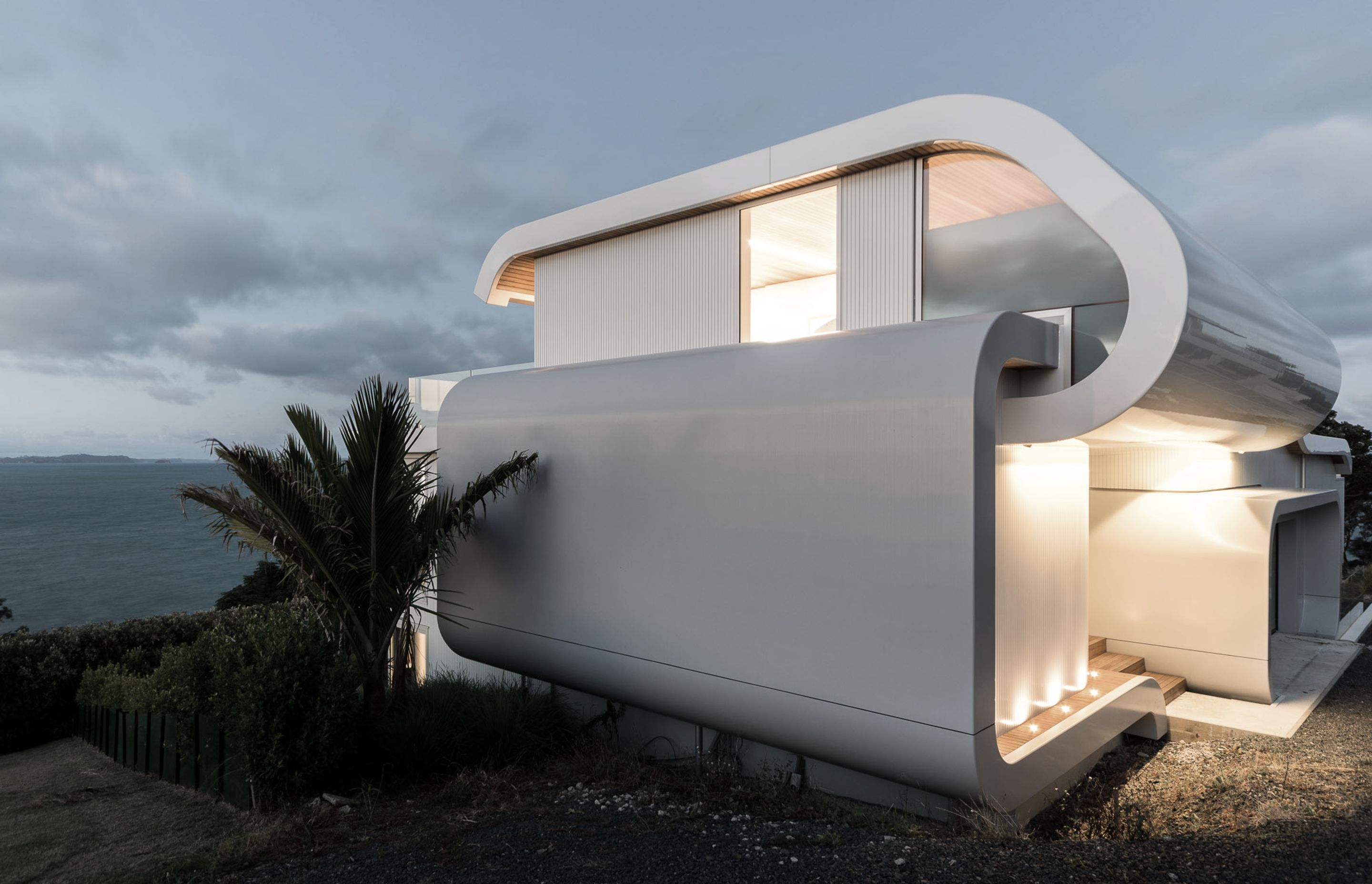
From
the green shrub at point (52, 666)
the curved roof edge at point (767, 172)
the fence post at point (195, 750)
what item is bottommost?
the green shrub at point (52, 666)

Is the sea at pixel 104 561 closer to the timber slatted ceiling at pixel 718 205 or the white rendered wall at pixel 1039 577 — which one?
the timber slatted ceiling at pixel 718 205

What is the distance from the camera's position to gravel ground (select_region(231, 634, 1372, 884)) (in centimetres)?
414

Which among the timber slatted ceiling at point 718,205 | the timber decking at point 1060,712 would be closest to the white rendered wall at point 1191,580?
the timber decking at point 1060,712

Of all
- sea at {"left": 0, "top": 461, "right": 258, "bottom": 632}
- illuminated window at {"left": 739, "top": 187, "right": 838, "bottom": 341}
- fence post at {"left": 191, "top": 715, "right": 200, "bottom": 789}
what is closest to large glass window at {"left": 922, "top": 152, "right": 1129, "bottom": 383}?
illuminated window at {"left": 739, "top": 187, "right": 838, "bottom": 341}

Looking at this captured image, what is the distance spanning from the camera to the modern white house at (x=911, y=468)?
5465 millimetres

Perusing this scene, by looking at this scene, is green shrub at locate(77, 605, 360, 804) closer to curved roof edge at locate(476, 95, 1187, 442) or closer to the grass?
the grass

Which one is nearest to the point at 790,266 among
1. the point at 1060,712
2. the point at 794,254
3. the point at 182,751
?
the point at 794,254

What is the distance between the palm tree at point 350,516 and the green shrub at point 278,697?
0.47 metres

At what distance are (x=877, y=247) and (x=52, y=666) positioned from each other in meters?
13.6

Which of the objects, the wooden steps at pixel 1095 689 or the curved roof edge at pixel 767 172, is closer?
the wooden steps at pixel 1095 689

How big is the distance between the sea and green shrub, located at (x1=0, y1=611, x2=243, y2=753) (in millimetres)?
28965

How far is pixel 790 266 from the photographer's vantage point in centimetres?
1202

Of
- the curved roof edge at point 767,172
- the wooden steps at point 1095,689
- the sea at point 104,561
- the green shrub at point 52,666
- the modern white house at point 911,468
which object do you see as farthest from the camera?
the sea at point 104,561

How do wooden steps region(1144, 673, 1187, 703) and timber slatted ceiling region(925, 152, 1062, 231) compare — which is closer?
timber slatted ceiling region(925, 152, 1062, 231)
